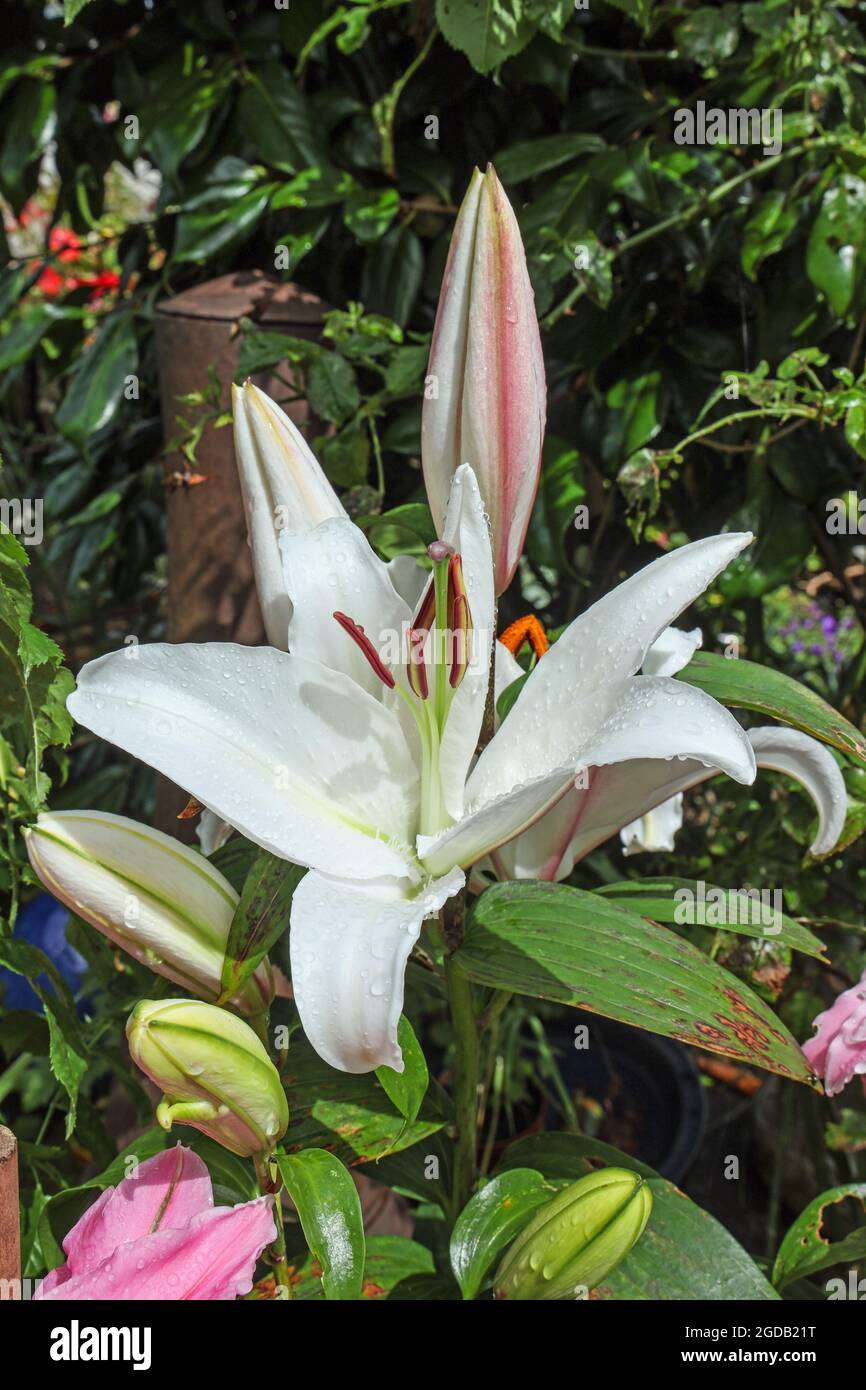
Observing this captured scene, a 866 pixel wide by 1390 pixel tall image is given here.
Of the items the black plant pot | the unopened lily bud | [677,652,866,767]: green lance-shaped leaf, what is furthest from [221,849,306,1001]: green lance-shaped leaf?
the black plant pot

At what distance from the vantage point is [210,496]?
0.96 metres

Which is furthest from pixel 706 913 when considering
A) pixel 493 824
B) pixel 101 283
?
pixel 101 283

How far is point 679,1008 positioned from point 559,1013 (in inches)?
37.3

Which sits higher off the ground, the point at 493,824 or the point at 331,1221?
the point at 493,824

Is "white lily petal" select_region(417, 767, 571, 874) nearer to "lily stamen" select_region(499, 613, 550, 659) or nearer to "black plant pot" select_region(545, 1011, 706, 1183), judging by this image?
"lily stamen" select_region(499, 613, 550, 659)

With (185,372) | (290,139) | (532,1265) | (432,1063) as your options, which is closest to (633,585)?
(532,1265)

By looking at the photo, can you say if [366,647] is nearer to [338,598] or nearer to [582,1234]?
[338,598]

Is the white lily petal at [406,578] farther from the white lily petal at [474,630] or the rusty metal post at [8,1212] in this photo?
the rusty metal post at [8,1212]

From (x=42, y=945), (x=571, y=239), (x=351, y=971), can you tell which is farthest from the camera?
(x=42, y=945)

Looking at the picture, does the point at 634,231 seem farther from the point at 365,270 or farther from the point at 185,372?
the point at 185,372

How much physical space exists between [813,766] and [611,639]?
0.58ft

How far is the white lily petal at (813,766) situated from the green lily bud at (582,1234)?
8.6 inches

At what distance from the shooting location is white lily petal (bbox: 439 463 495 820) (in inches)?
21.2
